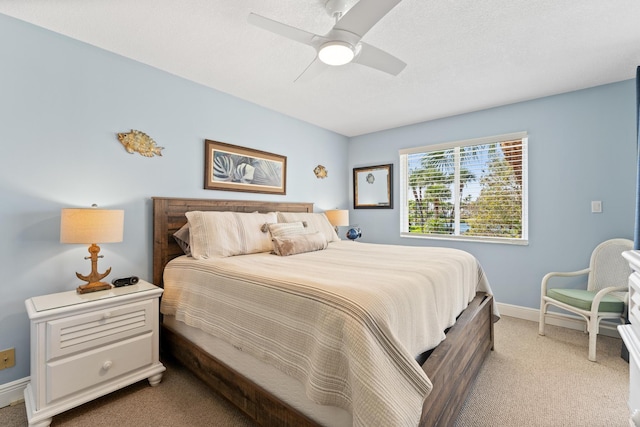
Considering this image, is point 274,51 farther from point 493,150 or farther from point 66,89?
point 493,150

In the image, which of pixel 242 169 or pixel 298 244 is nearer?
pixel 298 244

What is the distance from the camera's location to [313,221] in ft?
11.2

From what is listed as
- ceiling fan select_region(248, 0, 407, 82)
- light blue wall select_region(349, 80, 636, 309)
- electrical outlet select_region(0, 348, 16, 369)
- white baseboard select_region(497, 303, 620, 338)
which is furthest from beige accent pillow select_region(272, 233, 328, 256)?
white baseboard select_region(497, 303, 620, 338)

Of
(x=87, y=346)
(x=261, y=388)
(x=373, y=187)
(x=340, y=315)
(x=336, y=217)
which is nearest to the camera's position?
(x=340, y=315)

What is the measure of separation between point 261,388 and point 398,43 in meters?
2.50

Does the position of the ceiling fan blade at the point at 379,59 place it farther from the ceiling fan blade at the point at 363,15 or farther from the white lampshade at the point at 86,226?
the white lampshade at the point at 86,226

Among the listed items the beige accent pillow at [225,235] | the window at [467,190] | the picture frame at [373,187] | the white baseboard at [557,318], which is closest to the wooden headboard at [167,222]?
the beige accent pillow at [225,235]

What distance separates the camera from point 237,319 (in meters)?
1.61

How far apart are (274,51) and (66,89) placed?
61.9 inches

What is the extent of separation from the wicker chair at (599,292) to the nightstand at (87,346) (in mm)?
3398

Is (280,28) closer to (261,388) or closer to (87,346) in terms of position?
(261,388)

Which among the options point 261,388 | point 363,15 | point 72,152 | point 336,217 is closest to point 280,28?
point 363,15

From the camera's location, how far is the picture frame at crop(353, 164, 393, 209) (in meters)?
4.39

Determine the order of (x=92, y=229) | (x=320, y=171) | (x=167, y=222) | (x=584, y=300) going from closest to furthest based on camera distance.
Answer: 1. (x=92, y=229)
2. (x=584, y=300)
3. (x=167, y=222)
4. (x=320, y=171)
